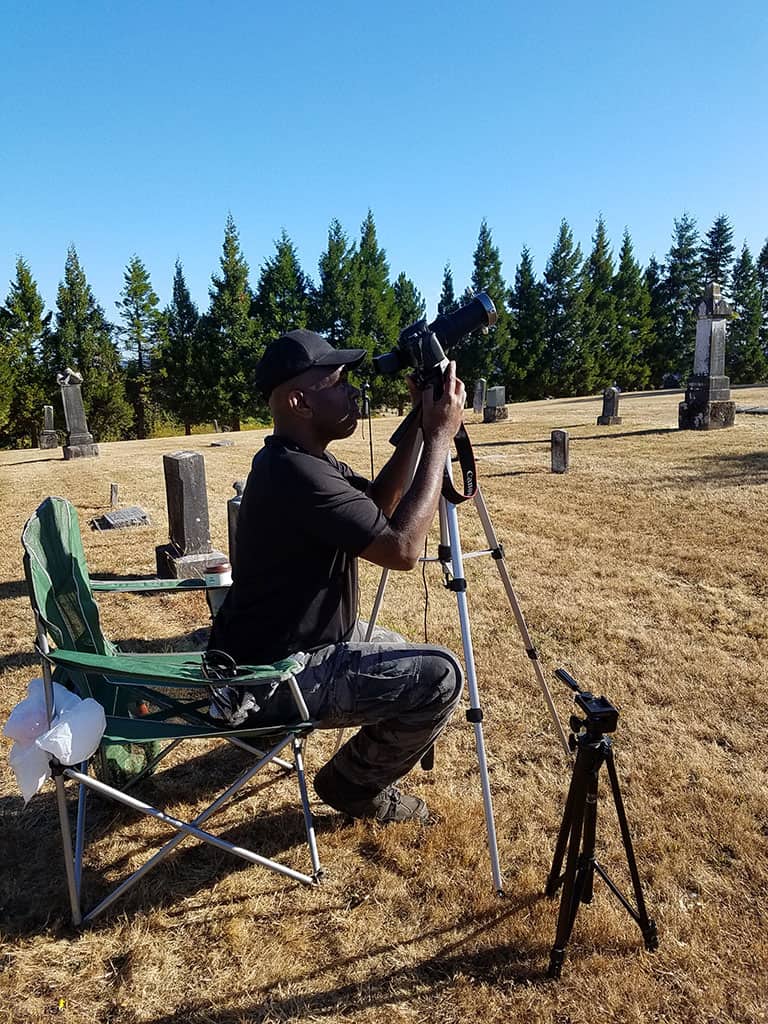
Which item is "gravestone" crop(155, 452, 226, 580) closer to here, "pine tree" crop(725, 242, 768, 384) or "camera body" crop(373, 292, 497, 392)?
"camera body" crop(373, 292, 497, 392)

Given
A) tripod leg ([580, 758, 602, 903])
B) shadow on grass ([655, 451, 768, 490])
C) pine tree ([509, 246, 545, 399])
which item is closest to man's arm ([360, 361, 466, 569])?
tripod leg ([580, 758, 602, 903])

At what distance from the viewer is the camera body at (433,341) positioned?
89.0 inches

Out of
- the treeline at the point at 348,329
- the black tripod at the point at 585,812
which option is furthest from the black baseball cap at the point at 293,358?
the treeline at the point at 348,329

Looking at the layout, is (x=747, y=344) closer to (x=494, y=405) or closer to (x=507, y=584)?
(x=494, y=405)

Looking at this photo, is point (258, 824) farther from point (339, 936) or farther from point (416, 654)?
point (416, 654)

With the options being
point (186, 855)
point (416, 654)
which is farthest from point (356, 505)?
point (186, 855)

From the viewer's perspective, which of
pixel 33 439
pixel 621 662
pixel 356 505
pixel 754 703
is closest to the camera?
pixel 356 505

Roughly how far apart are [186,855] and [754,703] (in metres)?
2.84

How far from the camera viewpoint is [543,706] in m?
3.56

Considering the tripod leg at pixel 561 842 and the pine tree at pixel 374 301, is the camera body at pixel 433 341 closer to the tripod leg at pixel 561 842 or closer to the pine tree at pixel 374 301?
the tripod leg at pixel 561 842

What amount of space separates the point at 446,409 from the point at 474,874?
1.63 meters

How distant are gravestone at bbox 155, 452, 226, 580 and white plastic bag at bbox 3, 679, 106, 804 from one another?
146 inches

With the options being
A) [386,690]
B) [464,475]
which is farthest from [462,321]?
[386,690]

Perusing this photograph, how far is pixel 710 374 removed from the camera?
47.1 feet
